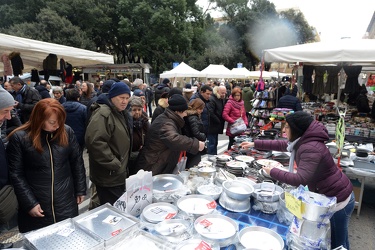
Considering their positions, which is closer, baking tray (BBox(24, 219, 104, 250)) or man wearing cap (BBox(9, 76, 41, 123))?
baking tray (BBox(24, 219, 104, 250))

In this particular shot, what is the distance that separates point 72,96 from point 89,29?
65.3 feet

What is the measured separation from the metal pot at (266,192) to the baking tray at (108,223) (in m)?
0.99

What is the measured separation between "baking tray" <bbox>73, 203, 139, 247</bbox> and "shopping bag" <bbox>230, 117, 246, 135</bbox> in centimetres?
352

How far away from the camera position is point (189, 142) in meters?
2.44

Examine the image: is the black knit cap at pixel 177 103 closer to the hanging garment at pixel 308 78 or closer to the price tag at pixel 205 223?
the price tag at pixel 205 223

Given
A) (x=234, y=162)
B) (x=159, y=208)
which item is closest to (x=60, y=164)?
(x=159, y=208)

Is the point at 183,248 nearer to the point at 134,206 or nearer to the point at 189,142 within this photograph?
the point at 134,206

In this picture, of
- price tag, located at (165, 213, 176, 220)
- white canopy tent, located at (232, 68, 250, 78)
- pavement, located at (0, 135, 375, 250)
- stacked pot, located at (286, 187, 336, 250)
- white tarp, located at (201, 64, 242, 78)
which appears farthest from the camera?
white canopy tent, located at (232, 68, 250, 78)

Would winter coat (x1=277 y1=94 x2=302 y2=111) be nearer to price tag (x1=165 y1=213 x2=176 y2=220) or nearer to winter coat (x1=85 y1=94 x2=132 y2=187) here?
winter coat (x1=85 y1=94 x2=132 y2=187)

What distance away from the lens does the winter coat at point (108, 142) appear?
2.20 m

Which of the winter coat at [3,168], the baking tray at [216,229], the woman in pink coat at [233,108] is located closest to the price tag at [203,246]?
the baking tray at [216,229]

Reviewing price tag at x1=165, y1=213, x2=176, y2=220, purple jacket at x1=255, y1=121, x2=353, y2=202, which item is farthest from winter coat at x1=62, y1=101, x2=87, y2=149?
purple jacket at x1=255, y1=121, x2=353, y2=202

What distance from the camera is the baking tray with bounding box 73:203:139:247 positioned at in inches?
52.2

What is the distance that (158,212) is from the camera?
5.70 feet
